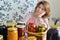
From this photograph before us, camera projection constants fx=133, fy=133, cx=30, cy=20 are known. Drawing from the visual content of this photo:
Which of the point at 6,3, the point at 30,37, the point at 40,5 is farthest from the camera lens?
the point at 6,3

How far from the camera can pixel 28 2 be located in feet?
5.73

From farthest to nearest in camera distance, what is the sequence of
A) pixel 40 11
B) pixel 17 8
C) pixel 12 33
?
pixel 17 8 < pixel 40 11 < pixel 12 33

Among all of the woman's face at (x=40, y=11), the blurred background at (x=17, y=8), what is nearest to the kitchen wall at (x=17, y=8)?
the blurred background at (x=17, y=8)

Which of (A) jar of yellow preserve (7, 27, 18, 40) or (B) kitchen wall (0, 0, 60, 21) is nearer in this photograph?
(A) jar of yellow preserve (7, 27, 18, 40)

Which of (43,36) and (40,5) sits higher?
(40,5)

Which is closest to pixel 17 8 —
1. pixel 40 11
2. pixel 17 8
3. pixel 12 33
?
pixel 17 8

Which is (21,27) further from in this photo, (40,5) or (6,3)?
(6,3)

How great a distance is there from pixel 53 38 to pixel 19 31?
223 millimetres

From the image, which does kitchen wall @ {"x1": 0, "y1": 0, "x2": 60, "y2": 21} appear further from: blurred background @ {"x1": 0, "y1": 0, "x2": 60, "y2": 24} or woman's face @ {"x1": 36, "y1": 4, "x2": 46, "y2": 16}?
woman's face @ {"x1": 36, "y1": 4, "x2": 46, "y2": 16}

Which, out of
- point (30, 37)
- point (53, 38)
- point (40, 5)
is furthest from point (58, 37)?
point (40, 5)

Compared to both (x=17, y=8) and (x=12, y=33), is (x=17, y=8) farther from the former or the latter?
(x=12, y=33)

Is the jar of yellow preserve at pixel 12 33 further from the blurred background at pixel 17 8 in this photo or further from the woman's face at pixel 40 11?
the blurred background at pixel 17 8

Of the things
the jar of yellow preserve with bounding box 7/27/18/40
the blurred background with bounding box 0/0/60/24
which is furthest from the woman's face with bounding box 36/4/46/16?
the jar of yellow preserve with bounding box 7/27/18/40

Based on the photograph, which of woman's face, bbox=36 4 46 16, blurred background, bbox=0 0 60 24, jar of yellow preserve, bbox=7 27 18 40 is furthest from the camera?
blurred background, bbox=0 0 60 24
